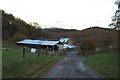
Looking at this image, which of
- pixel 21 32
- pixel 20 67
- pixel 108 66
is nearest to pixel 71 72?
pixel 20 67

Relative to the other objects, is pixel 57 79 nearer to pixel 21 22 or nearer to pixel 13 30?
pixel 13 30

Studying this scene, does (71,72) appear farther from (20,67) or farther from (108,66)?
(108,66)

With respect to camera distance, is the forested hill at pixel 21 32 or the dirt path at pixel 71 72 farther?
the forested hill at pixel 21 32

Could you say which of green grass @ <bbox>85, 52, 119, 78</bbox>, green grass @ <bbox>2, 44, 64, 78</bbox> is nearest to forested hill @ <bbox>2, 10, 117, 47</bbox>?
green grass @ <bbox>85, 52, 119, 78</bbox>

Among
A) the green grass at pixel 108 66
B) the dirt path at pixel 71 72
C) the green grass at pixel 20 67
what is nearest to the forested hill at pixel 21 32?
the green grass at pixel 108 66

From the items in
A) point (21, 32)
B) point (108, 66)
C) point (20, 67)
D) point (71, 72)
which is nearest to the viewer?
point (20, 67)

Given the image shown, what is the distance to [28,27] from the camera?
122562mm

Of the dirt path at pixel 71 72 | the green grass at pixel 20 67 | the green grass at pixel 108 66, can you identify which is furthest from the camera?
the green grass at pixel 108 66

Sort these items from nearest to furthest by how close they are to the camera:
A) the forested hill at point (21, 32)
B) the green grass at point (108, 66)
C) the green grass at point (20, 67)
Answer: the green grass at point (20, 67)
the green grass at point (108, 66)
the forested hill at point (21, 32)

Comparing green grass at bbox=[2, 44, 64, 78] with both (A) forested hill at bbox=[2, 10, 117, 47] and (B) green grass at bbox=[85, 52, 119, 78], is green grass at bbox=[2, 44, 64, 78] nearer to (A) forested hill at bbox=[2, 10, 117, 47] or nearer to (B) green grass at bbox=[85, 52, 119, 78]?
(B) green grass at bbox=[85, 52, 119, 78]

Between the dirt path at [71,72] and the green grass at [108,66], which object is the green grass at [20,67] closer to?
the dirt path at [71,72]

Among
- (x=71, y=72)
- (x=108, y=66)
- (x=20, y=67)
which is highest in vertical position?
(x=20, y=67)

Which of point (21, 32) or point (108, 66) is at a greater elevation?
point (21, 32)

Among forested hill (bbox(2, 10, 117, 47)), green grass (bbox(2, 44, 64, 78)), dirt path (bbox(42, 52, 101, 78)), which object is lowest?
dirt path (bbox(42, 52, 101, 78))
